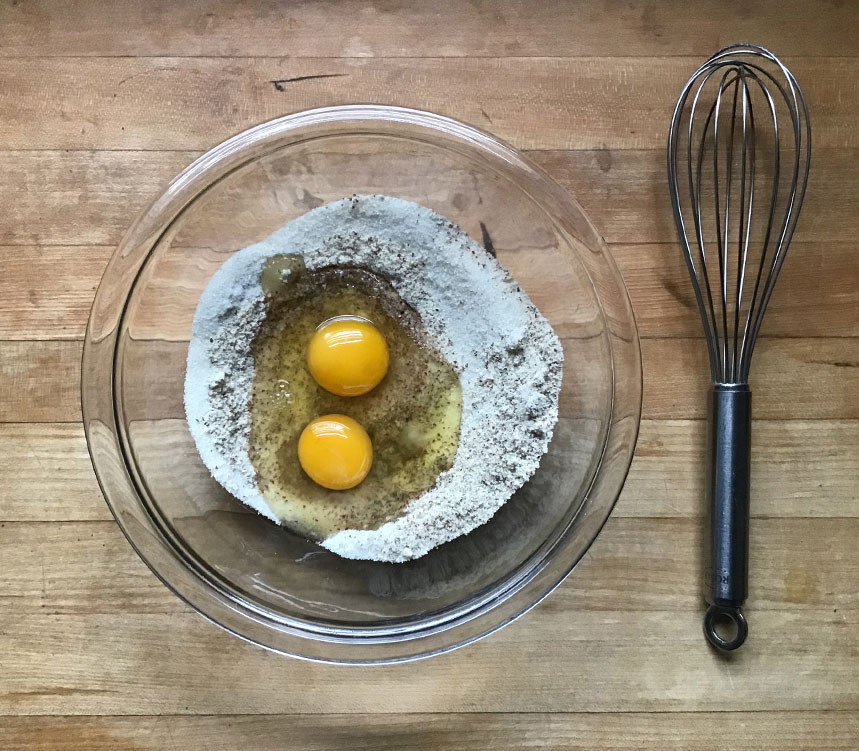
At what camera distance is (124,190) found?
3.66ft

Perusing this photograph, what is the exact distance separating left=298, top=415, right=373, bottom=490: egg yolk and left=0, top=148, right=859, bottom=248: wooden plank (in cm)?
34

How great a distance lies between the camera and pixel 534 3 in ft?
3.67

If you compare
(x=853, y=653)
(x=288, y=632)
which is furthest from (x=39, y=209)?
(x=853, y=653)

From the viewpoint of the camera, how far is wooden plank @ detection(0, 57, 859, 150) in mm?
1109

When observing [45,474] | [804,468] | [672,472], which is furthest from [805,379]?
[45,474]

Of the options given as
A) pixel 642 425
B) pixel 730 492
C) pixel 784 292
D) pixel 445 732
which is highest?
pixel 784 292

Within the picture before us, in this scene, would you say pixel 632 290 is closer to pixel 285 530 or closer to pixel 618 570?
pixel 618 570

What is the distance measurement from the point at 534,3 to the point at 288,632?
1.09 m

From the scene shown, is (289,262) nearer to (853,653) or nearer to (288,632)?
(288,632)

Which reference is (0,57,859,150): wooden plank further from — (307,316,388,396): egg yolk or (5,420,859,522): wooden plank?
(5,420,859,522): wooden plank

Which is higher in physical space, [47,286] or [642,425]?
[47,286]

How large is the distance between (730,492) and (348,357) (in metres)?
0.66

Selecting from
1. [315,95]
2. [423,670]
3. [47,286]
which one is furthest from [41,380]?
[423,670]

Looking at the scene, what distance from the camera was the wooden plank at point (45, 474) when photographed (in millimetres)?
1120
